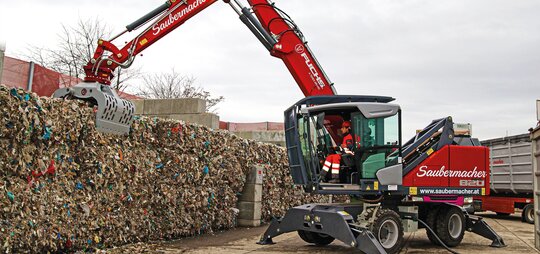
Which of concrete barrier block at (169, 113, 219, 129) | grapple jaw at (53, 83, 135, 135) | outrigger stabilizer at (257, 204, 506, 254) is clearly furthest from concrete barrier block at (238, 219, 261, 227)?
grapple jaw at (53, 83, 135, 135)

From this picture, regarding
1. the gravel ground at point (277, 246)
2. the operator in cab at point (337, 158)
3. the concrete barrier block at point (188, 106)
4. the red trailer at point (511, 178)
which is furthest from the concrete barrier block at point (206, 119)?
the red trailer at point (511, 178)

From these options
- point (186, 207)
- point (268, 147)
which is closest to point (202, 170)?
point (186, 207)

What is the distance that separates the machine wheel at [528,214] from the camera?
16.1 meters

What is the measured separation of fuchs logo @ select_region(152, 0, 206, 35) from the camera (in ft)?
30.9

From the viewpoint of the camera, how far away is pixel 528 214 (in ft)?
53.1

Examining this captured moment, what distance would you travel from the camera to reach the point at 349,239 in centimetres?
788

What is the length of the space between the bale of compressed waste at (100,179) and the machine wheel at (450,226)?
4658 mm

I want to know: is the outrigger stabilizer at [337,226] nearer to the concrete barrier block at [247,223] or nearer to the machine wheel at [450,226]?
the machine wheel at [450,226]

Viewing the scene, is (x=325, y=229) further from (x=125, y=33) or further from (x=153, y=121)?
(x=125, y=33)

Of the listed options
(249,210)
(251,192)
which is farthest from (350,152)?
(249,210)

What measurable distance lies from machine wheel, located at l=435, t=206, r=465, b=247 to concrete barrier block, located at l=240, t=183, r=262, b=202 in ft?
14.9

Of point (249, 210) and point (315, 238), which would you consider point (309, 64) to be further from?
point (249, 210)

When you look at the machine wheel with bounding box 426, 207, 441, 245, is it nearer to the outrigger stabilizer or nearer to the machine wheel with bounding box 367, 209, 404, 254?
the outrigger stabilizer

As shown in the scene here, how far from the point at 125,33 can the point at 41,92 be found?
12.8ft
